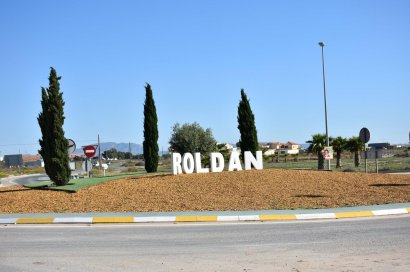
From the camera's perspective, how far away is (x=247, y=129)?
95.3 feet

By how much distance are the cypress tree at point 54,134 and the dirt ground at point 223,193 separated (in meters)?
1.25

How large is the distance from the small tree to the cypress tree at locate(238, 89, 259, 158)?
20375 millimetres

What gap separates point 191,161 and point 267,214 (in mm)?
9862

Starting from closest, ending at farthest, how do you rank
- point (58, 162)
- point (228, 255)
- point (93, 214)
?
point (228, 255) < point (93, 214) < point (58, 162)

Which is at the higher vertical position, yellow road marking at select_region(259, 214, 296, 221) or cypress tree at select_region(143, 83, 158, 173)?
cypress tree at select_region(143, 83, 158, 173)

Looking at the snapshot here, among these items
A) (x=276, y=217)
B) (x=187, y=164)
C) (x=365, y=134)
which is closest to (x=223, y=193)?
(x=276, y=217)

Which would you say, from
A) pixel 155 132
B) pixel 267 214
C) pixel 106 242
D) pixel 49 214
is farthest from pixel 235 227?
pixel 155 132

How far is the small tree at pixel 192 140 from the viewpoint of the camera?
164 feet

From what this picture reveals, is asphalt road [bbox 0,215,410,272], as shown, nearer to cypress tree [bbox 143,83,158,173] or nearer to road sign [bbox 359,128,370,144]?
road sign [bbox 359,128,370,144]

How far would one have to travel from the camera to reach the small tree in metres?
49.8

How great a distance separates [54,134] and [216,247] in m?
15.2

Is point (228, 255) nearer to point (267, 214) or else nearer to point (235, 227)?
point (235, 227)

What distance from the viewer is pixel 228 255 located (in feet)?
29.8

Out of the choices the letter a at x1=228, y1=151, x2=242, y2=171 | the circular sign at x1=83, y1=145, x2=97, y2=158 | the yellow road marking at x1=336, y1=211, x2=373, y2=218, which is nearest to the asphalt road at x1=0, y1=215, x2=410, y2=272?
the yellow road marking at x1=336, y1=211, x2=373, y2=218
